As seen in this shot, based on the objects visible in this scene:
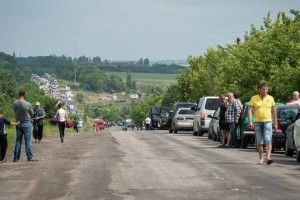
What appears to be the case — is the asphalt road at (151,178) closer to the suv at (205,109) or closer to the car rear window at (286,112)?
the car rear window at (286,112)

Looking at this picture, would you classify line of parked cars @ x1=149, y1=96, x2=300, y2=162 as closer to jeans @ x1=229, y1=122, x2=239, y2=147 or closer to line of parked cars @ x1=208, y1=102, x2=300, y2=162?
line of parked cars @ x1=208, y1=102, x2=300, y2=162

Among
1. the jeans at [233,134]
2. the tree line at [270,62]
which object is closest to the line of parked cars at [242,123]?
the jeans at [233,134]

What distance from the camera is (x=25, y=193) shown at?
44.0 ft

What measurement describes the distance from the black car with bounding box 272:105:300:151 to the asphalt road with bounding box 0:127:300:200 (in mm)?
2774

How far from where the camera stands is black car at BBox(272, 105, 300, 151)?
25188 mm

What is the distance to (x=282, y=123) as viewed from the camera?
25297mm

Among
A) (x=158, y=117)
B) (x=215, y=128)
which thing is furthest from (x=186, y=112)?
(x=158, y=117)

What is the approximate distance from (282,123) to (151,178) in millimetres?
10609

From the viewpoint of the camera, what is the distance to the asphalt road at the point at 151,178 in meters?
13.0

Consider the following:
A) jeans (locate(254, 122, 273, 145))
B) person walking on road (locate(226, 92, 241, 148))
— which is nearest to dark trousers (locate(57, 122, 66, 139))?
person walking on road (locate(226, 92, 241, 148))

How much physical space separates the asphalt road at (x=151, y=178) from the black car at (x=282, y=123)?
2.77 m

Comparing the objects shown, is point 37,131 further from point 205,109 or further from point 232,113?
point 232,113

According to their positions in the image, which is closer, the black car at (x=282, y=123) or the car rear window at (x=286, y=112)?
the black car at (x=282, y=123)

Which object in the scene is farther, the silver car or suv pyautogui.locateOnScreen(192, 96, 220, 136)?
the silver car
